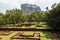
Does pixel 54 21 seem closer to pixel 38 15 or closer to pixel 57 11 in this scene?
pixel 57 11

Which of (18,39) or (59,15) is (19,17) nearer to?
(59,15)

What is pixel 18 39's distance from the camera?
54.9 feet

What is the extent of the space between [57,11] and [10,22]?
1473cm

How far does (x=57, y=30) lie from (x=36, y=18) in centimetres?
2819

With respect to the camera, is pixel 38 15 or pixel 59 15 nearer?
pixel 59 15

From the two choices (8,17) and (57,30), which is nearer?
(57,30)

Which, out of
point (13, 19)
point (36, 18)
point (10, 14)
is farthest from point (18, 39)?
point (36, 18)

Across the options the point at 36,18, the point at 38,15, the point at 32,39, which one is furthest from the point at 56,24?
the point at 38,15

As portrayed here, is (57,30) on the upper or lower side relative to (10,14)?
lower

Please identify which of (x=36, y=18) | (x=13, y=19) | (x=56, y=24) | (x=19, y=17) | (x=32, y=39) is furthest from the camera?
(x=36, y=18)

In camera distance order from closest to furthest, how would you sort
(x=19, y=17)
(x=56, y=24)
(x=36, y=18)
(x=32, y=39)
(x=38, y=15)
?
(x=32, y=39) < (x=56, y=24) < (x=19, y=17) < (x=36, y=18) < (x=38, y=15)

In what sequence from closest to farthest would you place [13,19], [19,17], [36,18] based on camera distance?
[13,19] < [19,17] < [36,18]

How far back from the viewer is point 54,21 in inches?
989

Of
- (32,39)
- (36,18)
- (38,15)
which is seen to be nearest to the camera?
(32,39)
